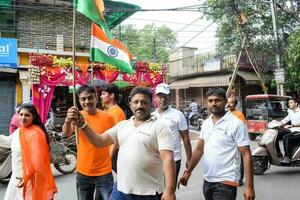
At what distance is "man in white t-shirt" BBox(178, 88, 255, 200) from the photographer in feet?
10.9

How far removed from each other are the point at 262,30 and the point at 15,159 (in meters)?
16.7

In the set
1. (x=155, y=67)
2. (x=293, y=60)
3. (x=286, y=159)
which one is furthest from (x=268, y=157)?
(x=293, y=60)

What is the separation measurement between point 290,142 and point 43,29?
37.2 ft

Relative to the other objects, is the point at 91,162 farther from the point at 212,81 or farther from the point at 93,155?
the point at 212,81

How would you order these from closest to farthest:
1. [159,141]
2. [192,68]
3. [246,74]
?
[159,141], [246,74], [192,68]

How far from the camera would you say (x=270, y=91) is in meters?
21.6

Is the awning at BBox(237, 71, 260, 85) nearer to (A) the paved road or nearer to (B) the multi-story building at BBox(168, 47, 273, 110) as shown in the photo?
(B) the multi-story building at BBox(168, 47, 273, 110)

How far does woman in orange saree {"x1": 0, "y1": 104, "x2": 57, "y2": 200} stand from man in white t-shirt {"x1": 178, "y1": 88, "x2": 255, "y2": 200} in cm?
153

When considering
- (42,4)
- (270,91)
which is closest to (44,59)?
(42,4)

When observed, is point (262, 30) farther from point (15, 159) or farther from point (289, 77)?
point (15, 159)

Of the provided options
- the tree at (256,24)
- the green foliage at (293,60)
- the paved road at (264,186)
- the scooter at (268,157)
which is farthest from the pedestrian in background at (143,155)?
the tree at (256,24)

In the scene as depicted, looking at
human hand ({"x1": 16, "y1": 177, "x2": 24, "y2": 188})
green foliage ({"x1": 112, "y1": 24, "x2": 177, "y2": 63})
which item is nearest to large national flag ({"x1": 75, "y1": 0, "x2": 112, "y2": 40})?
human hand ({"x1": 16, "y1": 177, "x2": 24, "y2": 188})

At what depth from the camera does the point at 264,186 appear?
22.5 ft

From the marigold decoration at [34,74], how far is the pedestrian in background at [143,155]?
29.5 feet
